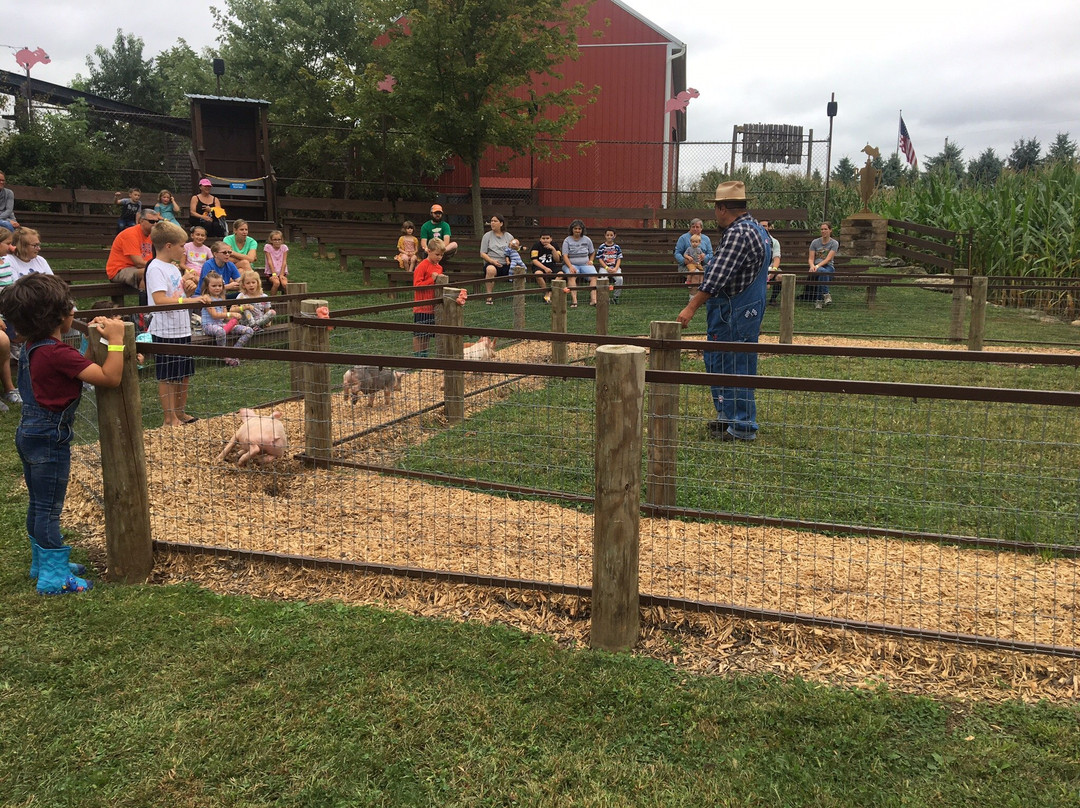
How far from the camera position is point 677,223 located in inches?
1037

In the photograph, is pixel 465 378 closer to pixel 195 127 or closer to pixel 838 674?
pixel 838 674

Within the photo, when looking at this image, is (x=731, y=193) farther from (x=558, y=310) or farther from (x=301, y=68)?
(x=301, y=68)

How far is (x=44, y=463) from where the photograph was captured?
4211 millimetres

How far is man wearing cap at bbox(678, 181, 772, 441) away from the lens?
6.95 meters

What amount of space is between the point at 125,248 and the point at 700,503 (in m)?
7.15

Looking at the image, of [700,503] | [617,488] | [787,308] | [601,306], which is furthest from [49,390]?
[787,308]

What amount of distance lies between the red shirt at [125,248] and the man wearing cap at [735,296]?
607 centimetres

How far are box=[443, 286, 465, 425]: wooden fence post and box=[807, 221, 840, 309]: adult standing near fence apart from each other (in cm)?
969

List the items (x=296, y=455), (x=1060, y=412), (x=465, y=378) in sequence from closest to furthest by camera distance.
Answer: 1. (x=296, y=455)
2. (x=1060, y=412)
3. (x=465, y=378)

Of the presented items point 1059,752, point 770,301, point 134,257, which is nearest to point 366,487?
point 1059,752

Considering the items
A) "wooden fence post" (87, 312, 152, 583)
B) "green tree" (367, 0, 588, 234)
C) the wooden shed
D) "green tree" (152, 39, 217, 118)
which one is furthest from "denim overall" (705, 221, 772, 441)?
"green tree" (152, 39, 217, 118)

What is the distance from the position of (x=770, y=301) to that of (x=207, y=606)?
13728 millimetres

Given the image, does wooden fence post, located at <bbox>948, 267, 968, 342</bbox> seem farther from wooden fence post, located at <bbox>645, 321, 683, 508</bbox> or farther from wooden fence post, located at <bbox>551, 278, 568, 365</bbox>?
wooden fence post, located at <bbox>645, 321, 683, 508</bbox>

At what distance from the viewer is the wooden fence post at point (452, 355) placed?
761 cm
